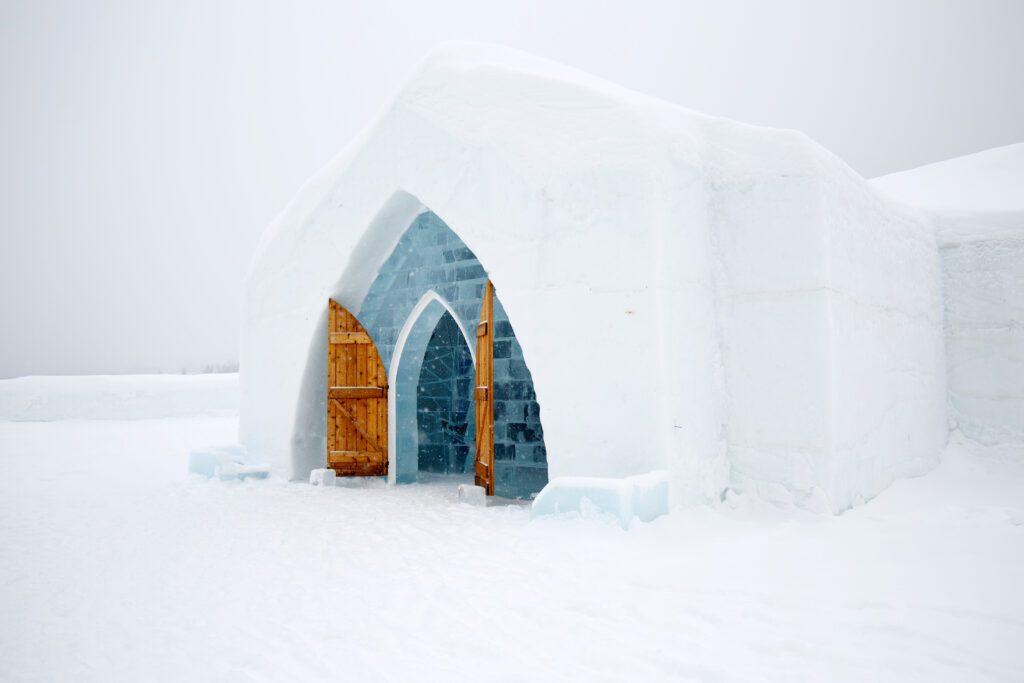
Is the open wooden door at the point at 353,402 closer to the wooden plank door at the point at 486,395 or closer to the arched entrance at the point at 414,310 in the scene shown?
the arched entrance at the point at 414,310

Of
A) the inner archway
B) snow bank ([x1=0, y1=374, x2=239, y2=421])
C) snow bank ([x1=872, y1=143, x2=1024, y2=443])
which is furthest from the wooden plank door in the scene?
snow bank ([x1=0, y1=374, x2=239, y2=421])

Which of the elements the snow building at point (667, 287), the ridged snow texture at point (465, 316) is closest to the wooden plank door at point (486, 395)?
the snow building at point (667, 287)

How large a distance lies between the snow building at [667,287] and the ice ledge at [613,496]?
0.62ft

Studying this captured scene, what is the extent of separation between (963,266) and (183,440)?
529 inches

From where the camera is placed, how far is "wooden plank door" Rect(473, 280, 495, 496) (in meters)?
6.64

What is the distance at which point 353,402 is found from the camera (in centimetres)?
782

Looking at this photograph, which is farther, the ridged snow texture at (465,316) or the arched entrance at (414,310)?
the arched entrance at (414,310)

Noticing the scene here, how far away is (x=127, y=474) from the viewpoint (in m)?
8.73

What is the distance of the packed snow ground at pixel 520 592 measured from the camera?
2.70 m

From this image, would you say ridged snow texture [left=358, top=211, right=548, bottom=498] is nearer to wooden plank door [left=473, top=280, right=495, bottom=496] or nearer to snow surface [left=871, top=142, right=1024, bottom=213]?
wooden plank door [left=473, top=280, right=495, bottom=496]

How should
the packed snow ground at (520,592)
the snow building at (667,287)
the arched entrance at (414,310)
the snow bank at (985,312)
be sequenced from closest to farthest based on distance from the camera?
the packed snow ground at (520,592)
the snow building at (667,287)
the snow bank at (985,312)
the arched entrance at (414,310)

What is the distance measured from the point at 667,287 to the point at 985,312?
4061mm

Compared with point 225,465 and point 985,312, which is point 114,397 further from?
point 985,312

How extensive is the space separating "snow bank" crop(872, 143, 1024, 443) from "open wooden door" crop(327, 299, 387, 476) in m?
6.24
